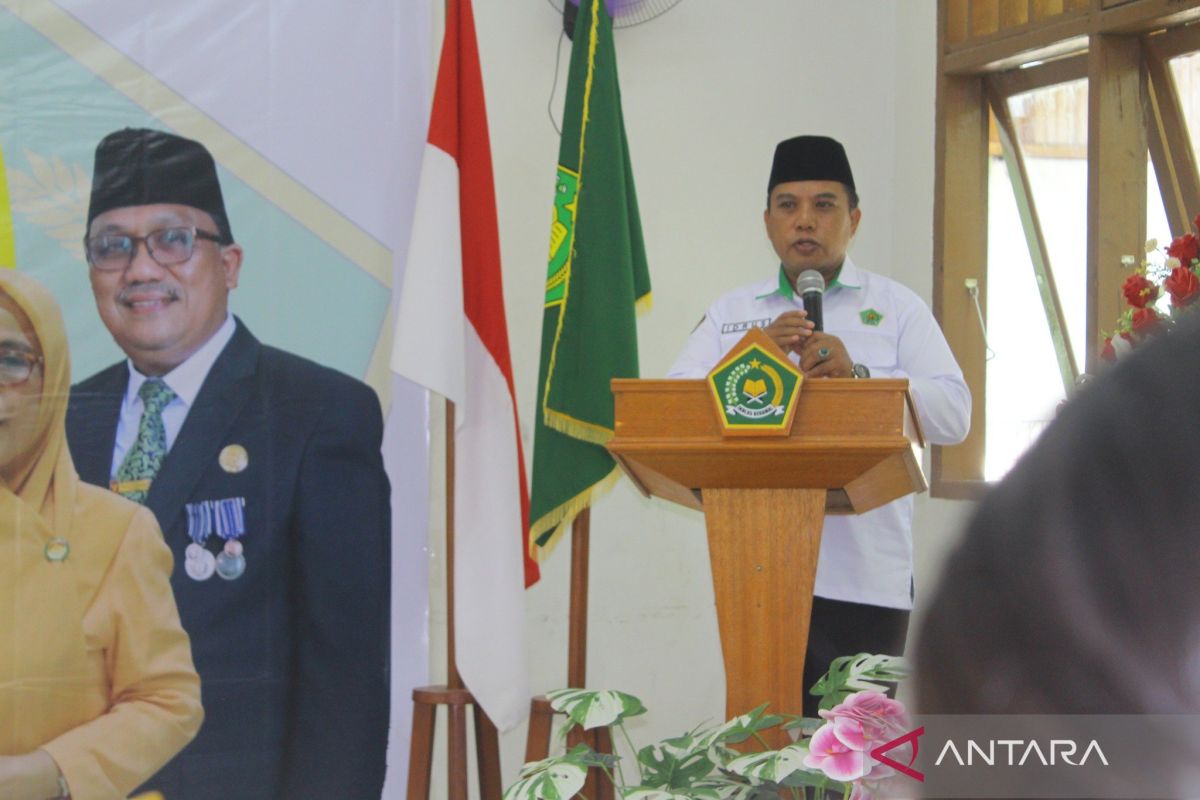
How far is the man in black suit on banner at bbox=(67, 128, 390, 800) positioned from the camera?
296cm

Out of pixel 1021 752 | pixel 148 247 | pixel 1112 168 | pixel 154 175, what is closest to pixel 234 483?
pixel 148 247

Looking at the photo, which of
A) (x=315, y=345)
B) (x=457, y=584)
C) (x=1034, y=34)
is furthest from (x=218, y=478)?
(x=1034, y=34)

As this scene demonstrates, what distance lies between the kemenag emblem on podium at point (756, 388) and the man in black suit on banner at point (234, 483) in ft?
4.77

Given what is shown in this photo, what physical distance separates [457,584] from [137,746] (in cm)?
78

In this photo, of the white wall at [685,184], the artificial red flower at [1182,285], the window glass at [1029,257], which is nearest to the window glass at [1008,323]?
the window glass at [1029,257]

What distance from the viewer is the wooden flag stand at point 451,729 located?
9.95 ft

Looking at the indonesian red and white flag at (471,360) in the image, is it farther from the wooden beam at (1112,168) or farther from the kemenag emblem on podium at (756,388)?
the wooden beam at (1112,168)

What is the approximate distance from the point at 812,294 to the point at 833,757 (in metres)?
0.90

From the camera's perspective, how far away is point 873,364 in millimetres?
2750

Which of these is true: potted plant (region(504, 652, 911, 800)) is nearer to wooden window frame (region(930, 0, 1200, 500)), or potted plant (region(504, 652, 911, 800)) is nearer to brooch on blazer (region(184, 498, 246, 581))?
brooch on blazer (region(184, 498, 246, 581))

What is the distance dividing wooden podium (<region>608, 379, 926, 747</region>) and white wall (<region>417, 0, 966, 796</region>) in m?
1.56

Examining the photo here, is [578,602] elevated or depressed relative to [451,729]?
elevated

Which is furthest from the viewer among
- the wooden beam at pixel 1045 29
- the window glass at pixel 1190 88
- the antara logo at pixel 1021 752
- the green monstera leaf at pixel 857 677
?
the window glass at pixel 1190 88

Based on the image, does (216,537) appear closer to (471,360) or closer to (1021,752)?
(471,360)
